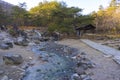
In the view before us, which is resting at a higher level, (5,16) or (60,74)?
(5,16)

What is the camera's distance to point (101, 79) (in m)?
8.12

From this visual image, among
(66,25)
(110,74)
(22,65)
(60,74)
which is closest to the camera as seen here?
(110,74)

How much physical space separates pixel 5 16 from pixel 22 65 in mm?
26278

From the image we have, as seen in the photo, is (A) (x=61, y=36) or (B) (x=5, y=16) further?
(B) (x=5, y=16)

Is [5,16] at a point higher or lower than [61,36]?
higher

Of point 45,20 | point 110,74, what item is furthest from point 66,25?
point 110,74

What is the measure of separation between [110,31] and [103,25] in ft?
5.02

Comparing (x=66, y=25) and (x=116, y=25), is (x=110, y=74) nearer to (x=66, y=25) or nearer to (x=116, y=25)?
(x=66, y=25)

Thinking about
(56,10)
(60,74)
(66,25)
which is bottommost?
(60,74)

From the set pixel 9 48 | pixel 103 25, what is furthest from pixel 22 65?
pixel 103 25

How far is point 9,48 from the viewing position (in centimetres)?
1684

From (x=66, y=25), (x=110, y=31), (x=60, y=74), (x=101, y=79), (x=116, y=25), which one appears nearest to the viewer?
(x=101, y=79)

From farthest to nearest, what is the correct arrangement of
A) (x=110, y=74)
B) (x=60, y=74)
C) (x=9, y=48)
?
(x=9, y=48), (x=60, y=74), (x=110, y=74)

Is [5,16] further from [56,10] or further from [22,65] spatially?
[22,65]
